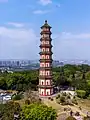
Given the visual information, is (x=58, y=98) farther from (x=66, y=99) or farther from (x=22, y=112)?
(x=22, y=112)

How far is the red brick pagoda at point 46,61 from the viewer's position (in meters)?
39.0

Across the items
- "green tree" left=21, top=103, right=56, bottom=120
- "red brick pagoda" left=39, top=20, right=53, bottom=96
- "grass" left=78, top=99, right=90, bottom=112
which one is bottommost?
"grass" left=78, top=99, right=90, bottom=112

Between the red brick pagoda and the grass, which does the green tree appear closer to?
the grass

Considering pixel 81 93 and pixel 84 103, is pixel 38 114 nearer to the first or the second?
pixel 84 103

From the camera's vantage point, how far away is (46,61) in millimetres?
38938

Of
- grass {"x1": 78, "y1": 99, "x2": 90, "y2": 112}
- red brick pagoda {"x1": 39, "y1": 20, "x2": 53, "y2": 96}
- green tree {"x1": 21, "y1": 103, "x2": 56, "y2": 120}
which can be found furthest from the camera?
red brick pagoda {"x1": 39, "y1": 20, "x2": 53, "y2": 96}

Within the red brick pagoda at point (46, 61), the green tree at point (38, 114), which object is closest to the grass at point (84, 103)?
the red brick pagoda at point (46, 61)

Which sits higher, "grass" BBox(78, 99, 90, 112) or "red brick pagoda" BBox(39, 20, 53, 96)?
"red brick pagoda" BBox(39, 20, 53, 96)

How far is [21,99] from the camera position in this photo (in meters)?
38.8

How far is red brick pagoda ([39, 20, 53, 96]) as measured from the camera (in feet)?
128

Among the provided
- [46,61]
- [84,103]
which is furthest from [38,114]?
[46,61]

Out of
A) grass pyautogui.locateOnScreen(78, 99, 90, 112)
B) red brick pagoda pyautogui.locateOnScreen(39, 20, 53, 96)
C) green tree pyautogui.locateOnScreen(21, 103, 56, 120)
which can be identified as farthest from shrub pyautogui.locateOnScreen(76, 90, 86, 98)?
green tree pyautogui.locateOnScreen(21, 103, 56, 120)

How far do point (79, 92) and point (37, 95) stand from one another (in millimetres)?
5802

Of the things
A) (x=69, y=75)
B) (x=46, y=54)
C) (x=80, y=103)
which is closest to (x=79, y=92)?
(x=80, y=103)
